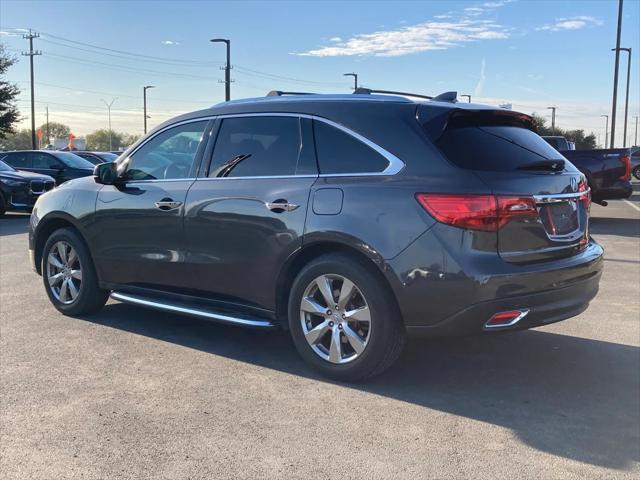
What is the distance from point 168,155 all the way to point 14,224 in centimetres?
1055

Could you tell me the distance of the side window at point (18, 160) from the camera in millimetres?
18781

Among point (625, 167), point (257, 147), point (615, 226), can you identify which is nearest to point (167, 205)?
point (257, 147)

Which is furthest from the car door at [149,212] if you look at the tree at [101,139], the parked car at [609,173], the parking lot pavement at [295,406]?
the tree at [101,139]

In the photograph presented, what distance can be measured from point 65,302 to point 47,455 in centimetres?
278

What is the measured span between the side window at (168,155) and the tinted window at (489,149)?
203 cm

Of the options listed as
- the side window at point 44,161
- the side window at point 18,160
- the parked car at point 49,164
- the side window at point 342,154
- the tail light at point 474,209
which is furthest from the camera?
the side window at point 18,160

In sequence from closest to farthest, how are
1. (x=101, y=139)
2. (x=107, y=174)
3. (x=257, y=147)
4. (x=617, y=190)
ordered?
(x=257, y=147), (x=107, y=174), (x=617, y=190), (x=101, y=139)

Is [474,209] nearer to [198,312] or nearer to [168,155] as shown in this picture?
[198,312]

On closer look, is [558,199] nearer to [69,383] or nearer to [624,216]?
[69,383]

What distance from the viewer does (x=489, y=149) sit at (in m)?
3.91

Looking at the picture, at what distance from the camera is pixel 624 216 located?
608 inches

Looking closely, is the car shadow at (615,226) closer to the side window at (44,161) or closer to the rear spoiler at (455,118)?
the rear spoiler at (455,118)

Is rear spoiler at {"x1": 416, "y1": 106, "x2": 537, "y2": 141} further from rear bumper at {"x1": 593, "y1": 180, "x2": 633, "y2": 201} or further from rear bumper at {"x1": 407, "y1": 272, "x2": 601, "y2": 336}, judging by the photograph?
rear bumper at {"x1": 593, "y1": 180, "x2": 633, "y2": 201}

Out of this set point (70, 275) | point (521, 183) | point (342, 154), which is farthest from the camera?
point (70, 275)
